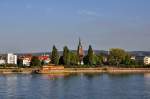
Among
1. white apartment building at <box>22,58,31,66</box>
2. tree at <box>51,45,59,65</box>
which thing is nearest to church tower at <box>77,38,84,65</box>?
tree at <box>51,45,59,65</box>

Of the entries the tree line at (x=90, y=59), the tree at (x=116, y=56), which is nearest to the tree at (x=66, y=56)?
the tree line at (x=90, y=59)

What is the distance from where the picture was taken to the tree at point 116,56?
103 meters

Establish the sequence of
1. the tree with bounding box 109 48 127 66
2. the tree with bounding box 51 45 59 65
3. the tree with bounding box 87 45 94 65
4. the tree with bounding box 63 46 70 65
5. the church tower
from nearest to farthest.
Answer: the tree with bounding box 51 45 59 65
the tree with bounding box 63 46 70 65
the tree with bounding box 87 45 94 65
the church tower
the tree with bounding box 109 48 127 66

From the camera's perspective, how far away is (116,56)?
4104 inches

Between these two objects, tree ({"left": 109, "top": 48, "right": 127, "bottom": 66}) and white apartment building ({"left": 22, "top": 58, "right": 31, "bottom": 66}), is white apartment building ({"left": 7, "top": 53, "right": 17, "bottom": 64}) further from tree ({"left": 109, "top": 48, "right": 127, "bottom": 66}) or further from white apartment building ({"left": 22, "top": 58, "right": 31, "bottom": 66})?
tree ({"left": 109, "top": 48, "right": 127, "bottom": 66})

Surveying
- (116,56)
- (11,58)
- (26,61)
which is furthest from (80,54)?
(11,58)

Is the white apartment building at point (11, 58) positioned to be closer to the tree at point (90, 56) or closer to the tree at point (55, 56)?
the tree at point (90, 56)

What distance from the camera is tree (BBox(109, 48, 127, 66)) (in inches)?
4040

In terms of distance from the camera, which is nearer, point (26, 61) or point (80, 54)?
point (80, 54)

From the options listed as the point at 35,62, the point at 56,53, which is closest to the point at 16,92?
the point at 56,53

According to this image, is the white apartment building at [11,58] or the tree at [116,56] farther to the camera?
the white apartment building at [11,58]

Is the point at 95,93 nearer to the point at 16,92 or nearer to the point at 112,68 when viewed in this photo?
the point at 16,92

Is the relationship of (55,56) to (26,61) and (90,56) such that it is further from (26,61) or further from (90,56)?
(26,61)

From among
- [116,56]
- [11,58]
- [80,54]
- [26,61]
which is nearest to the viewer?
[80,54]
